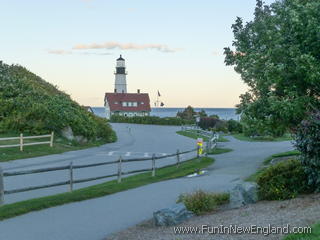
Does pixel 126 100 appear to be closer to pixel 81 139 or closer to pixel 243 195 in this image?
pixel 81 139

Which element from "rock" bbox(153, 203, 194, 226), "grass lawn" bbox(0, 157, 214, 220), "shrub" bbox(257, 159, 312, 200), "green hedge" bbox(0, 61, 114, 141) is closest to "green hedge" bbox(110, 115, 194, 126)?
"green hedge" bbox(0, 61, 114, 141)

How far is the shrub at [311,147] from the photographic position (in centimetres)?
1358

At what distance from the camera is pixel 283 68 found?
22500 mm

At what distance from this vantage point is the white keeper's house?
127 m

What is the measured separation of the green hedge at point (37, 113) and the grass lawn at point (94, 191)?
21.3 meters

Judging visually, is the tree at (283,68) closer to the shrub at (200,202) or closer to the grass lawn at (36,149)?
the shrub at (200,202)

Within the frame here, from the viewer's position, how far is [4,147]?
117ft

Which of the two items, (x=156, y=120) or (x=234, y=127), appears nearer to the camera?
(x=234, y=127)

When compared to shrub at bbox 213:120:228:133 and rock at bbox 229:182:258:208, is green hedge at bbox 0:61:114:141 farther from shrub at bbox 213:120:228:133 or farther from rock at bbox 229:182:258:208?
rock at bbox 229:182:258:208

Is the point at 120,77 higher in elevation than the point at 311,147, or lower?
higher

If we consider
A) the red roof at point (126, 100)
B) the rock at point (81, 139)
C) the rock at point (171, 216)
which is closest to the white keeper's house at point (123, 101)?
the red roof at point (126, 100)

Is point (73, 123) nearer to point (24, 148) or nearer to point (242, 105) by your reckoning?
point (24, 148)

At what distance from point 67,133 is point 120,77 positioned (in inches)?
3400

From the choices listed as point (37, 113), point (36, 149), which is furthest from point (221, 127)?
point (36, 149)
